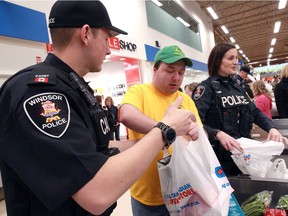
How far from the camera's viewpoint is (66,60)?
846 millimetres

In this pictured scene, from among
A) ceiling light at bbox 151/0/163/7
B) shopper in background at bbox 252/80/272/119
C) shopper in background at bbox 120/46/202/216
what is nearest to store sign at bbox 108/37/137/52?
ceiling light at bbox 151/0/163/7

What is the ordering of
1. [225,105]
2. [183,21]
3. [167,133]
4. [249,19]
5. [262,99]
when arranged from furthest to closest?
[249,19], [183,21], [262,99], [225,105], [167,133]

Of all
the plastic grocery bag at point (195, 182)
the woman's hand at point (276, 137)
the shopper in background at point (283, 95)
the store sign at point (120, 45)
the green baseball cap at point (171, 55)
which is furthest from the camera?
the store sign at point (120, 45)

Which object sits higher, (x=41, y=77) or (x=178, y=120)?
(x=41, y=77)

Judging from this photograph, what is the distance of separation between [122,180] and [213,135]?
1068 millimetres

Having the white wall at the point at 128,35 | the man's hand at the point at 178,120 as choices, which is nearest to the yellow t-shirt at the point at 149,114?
the man's hand at the point at 178,120

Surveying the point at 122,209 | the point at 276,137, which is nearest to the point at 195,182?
the point at 276,137

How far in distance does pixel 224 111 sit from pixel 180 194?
0.92 m

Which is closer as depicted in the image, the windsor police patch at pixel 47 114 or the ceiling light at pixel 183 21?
the windsor police patch at pixel 47 114

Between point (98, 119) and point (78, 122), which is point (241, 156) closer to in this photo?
point (98, 119)

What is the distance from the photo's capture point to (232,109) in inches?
72.1

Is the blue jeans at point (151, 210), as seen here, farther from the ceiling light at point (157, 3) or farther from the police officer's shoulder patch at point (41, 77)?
the ceiling light at point (157, 3)

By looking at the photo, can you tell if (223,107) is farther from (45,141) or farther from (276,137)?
(45,141)

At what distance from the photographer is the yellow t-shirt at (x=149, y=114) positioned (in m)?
1.38
